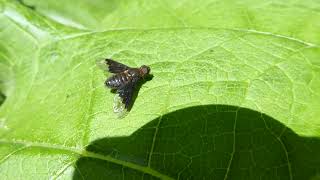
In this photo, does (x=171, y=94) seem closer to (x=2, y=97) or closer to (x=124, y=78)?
(x=124, y=78)

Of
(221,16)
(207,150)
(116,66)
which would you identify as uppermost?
(221,16)

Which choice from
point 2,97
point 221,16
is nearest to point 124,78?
point 221,16

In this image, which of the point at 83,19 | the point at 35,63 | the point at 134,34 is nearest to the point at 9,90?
the point at 35,63

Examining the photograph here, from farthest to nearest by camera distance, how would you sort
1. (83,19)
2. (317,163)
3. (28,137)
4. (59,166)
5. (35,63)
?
(83,19) → (35,63) → (28,137) → (59,166) → (317,163)

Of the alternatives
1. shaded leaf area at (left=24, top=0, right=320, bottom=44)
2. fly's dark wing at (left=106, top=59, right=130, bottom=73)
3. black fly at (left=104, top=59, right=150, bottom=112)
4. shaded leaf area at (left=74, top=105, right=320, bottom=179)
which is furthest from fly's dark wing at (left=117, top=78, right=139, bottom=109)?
shaded leaf area at (left=24, top=0, right=320, bottom=44)

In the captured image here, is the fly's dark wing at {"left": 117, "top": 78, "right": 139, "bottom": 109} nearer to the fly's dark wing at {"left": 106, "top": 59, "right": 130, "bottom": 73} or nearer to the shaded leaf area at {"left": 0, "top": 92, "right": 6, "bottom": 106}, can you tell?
the fly's dark wing at {"left": 106, "top": 59, "right": 130, "bottom": 73}

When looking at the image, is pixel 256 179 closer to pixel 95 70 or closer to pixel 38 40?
pixel 95 70

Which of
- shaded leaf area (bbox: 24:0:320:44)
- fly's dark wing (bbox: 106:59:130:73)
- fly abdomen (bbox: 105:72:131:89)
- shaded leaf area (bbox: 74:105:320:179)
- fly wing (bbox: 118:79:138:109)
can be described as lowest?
shaded leaf area (bbox: 74:105:320:179)
